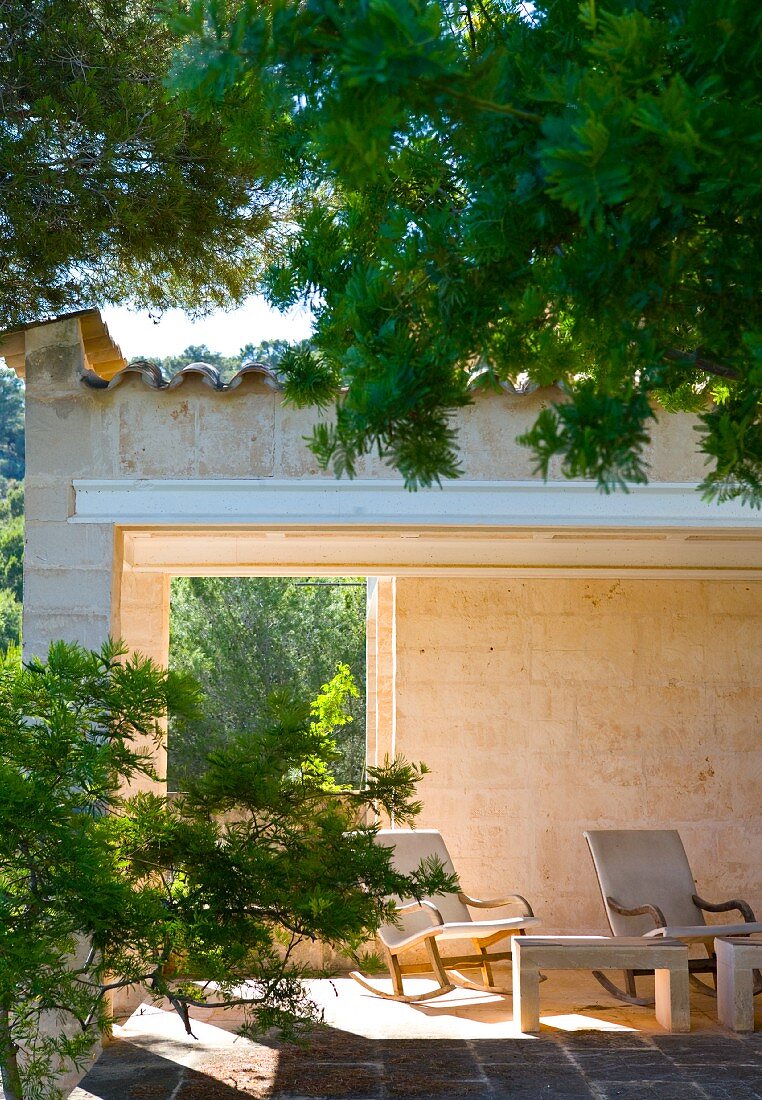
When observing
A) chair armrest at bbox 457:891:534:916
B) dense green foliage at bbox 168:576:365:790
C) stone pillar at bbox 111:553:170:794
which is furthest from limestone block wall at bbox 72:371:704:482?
dense green foliage at bbox 168:576:365:790

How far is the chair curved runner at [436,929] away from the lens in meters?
6.98

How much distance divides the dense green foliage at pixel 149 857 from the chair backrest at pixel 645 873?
3251 millimetres

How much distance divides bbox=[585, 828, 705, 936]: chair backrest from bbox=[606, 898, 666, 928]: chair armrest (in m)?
0.05

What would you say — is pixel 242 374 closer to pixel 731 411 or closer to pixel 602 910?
pixel 731 411

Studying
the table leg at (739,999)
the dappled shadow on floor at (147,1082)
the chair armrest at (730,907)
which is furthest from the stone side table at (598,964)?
the dappled shadow on floor at (147,1082)

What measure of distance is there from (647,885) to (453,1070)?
288 cm

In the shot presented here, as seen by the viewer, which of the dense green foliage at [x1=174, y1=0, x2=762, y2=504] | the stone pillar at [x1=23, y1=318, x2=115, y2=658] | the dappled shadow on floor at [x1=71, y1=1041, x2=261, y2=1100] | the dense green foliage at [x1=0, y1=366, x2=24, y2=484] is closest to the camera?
the dense green foliage at [x1=174, y1=0, x2=762, y2=504]

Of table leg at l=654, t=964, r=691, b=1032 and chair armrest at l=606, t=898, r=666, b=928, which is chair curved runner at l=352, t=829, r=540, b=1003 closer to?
chair armrest at l=606, t=898, r=666, b=928

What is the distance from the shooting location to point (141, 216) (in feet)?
23.7

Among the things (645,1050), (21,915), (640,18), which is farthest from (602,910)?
(640,18)

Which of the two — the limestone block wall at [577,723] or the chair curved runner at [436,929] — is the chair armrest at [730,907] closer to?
the limestone block wall at [577,723]

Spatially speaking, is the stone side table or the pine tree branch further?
the stone side table

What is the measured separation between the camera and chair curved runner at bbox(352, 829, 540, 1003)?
22.9 feet

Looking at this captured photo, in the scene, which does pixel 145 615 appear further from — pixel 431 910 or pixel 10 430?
pixel 10 430
